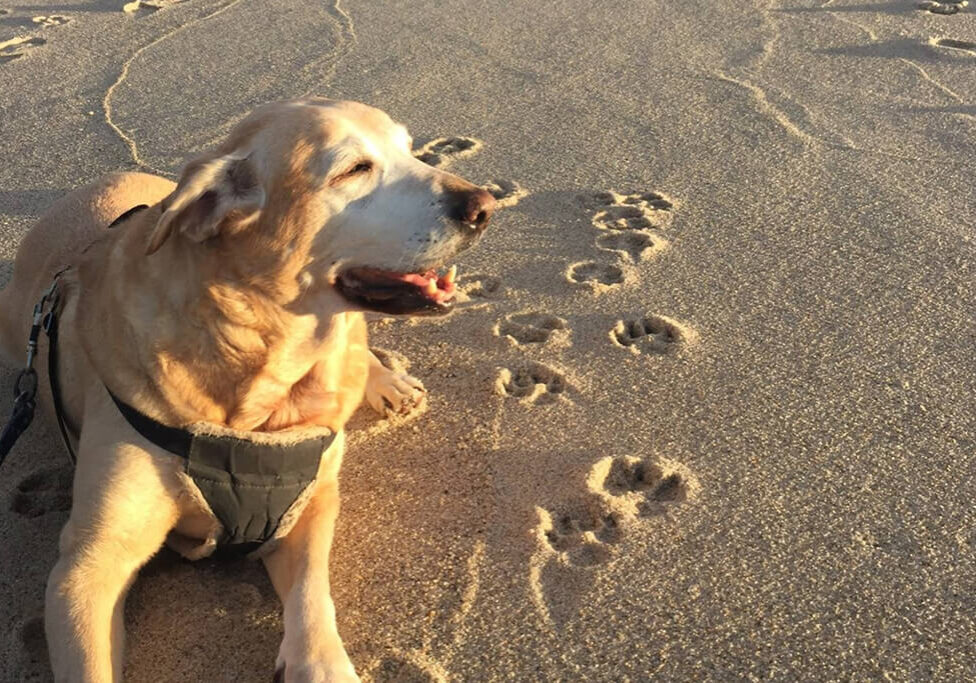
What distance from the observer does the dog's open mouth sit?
2.49 metres

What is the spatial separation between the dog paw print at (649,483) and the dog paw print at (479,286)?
1.16 meters

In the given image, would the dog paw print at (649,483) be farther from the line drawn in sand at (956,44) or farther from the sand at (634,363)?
the line drawn in sand at (956,44)

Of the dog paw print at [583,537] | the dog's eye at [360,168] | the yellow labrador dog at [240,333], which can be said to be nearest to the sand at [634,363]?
the dog paw print at [583,537]

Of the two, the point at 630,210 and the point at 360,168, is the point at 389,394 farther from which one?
the point at 630,210

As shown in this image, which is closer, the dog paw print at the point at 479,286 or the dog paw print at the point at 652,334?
the dog paw print at the point at 652,334

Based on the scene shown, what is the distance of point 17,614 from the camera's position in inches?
104

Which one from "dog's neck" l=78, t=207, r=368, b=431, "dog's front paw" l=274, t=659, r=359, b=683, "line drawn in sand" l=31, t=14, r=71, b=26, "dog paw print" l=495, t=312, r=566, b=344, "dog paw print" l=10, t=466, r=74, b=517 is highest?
"dog's neck" l=78, t=207, r=368, b=431

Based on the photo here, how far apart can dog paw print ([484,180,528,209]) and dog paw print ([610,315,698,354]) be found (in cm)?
117

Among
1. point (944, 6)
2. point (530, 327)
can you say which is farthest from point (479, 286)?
point (944, 6)

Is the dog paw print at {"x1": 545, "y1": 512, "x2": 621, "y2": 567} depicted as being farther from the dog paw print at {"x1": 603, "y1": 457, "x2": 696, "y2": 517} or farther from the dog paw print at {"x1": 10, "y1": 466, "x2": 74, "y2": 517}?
the dog paw print at {"x1": 10, "y1": 466, "x2": 74, "y2": 517}

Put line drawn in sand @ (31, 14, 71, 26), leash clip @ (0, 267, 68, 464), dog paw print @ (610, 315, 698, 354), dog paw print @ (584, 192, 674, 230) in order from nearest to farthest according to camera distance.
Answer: leash clip @ (0, 267, 68, 464) < dog paw print @ (610, 315, 698, 354) < dog paw print @ (584, 192, 674, 230) < line drawn in sand @ (31, 14, 71, 26)

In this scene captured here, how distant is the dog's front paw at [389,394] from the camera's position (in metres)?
3.41

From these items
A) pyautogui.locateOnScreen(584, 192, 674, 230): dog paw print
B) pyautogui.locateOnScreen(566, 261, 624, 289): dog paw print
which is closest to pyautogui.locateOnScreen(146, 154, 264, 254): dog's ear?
pyautogui.locateOnScreen(566, 261, 624, 289): dog paw print

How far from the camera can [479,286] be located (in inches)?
163
